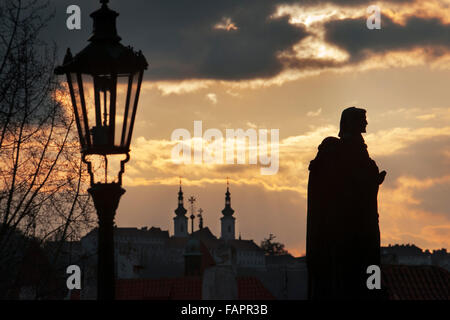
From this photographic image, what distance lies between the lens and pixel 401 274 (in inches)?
1046

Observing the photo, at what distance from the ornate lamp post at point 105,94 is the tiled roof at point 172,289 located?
109 ft

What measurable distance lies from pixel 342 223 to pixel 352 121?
87 cm

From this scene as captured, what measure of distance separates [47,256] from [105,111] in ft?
30.7

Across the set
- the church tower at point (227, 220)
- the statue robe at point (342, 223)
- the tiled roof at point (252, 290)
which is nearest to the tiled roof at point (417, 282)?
the tiled roof at point (252, 290)

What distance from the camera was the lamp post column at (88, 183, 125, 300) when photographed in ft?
20.5

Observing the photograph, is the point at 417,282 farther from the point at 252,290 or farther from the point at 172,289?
the point at 172,289

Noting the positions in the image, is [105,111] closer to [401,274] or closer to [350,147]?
[350,147]

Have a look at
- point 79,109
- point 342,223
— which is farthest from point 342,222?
point 79,109

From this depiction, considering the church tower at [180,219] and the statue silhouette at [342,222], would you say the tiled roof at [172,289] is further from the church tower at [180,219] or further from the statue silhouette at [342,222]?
the church tower at [180,219]

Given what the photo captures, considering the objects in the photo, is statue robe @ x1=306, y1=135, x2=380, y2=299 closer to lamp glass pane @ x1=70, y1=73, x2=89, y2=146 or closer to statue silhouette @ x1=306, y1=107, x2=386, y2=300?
statue silhouette @ x1=306, y1=107, x2=386, y2=300

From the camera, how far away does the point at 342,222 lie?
6305mm

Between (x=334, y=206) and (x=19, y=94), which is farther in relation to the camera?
(x=19, y=94)

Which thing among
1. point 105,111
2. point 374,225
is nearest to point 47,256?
point 105,111

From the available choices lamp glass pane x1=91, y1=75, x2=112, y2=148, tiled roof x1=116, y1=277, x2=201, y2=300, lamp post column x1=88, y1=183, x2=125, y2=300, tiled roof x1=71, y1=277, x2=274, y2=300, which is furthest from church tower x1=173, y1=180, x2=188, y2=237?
lamp post column x1=88, y1=183, x2=125, y2=300
